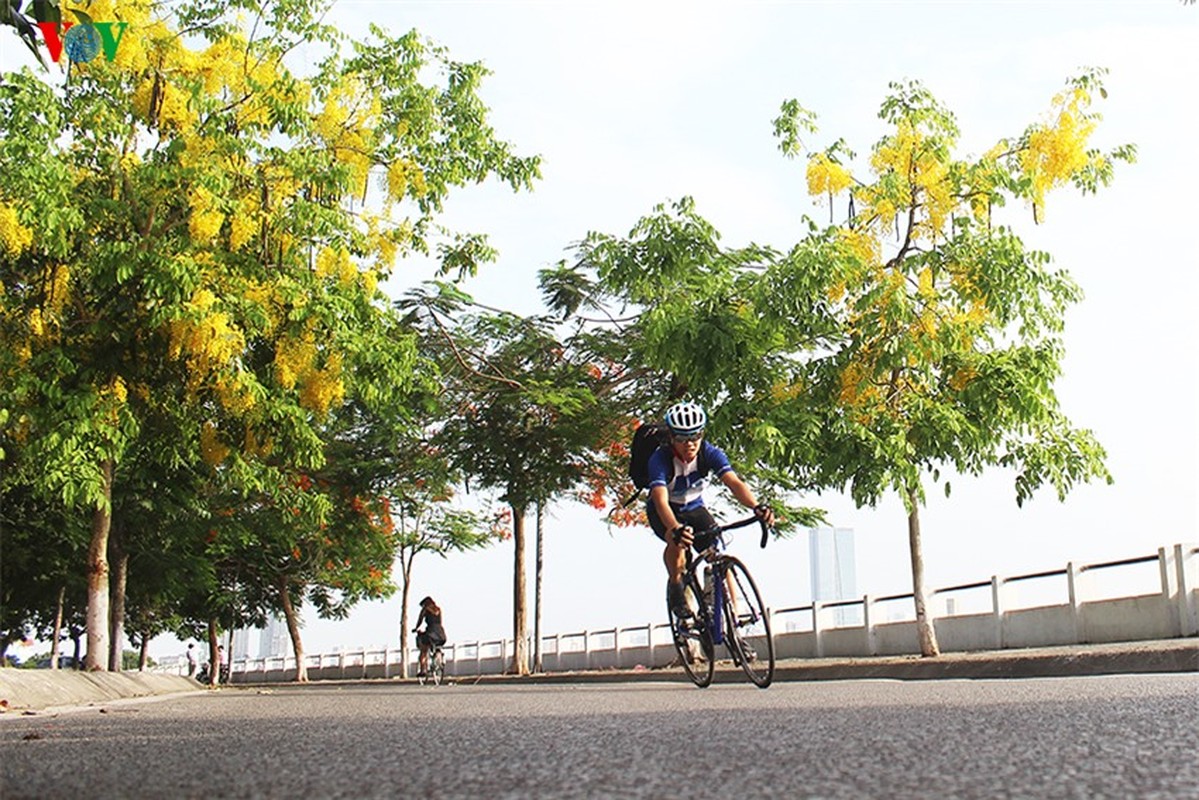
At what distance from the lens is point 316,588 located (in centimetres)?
5106

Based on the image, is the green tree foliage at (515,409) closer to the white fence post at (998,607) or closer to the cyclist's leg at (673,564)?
the white fence post at (998,607)

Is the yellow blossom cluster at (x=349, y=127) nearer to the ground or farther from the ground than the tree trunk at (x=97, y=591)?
farther from the ground

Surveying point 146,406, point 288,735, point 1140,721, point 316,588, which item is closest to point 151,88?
point 146,406

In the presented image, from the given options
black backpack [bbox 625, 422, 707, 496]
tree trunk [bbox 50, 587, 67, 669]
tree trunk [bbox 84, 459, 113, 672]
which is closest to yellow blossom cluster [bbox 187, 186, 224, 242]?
tree trunk [bbox 84, 459, 113, 672]

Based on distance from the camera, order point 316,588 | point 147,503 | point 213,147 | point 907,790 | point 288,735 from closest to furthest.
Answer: point 907,790 → point 288,735 → point 213,147 → point 147,503 → point 316,588

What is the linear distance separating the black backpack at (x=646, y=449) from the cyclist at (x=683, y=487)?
0.14ft

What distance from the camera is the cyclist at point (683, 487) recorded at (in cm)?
930

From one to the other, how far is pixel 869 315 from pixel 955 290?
4.31 ft

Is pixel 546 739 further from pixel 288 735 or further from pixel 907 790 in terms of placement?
pixel 907 790

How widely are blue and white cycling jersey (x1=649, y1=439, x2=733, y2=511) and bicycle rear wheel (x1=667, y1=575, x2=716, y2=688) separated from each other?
0.66 meters

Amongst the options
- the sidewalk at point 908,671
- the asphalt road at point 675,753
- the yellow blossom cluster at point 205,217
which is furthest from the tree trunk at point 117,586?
the asphalt road at point 675,753

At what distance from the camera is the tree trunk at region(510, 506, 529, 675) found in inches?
1192

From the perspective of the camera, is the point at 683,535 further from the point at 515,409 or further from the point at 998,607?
the point at 515,409

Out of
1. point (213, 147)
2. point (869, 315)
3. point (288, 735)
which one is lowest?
point (288, 735)
